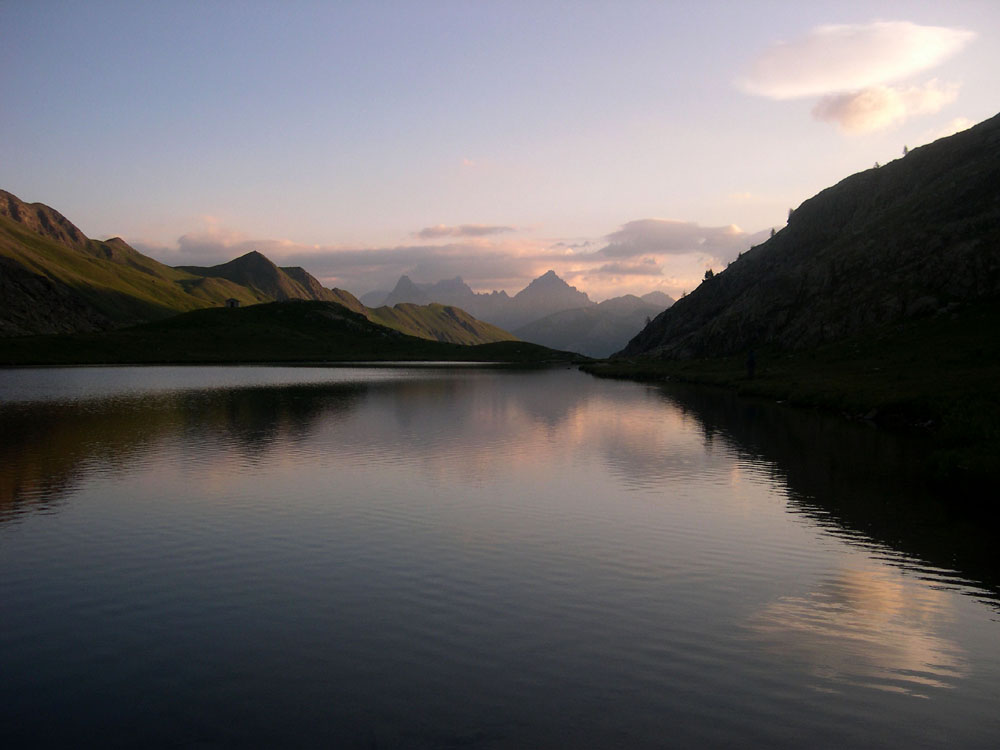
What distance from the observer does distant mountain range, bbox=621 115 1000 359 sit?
96.9m

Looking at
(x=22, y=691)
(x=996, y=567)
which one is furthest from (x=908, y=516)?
(x=22, y=691)

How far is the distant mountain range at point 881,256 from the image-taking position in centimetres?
9688

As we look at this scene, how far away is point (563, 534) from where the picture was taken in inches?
1076

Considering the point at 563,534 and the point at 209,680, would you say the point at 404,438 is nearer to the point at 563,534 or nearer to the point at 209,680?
the point at 563,534

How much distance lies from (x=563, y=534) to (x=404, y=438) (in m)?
27.8

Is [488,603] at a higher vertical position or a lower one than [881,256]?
lower

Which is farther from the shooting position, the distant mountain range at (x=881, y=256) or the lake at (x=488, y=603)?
the distant mountain range at (x=881, y=256)

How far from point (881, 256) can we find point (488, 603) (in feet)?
384

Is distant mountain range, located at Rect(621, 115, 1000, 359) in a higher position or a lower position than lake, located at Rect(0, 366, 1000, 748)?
higher

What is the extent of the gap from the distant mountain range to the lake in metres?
65.3

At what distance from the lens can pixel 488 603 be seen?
774 inches

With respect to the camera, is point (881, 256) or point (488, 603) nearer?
point (488, 603)

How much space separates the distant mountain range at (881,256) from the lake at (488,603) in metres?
65.3

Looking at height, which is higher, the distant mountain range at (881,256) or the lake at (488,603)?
the distant mountain range at (881,256)
